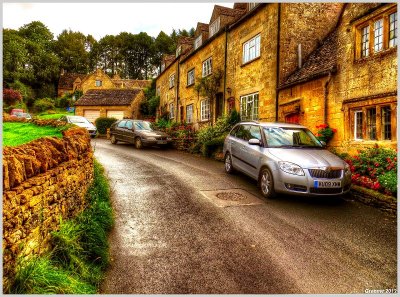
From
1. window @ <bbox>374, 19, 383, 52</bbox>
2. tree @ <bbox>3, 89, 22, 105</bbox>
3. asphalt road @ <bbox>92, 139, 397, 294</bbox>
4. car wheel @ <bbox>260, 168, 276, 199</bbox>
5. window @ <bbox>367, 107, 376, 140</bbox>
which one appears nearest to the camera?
asphalt road @ <bbox>92, 139, 397, 294</bbox>

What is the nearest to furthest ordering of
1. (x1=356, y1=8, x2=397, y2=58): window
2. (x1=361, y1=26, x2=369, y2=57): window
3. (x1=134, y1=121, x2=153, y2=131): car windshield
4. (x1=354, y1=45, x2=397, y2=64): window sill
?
(x1=354, y1=45, x2=397, y2=64): window sill
(x1=356, y1=8, x2=397, y2=58): window
(x1=361, y1=26, x2=369, y2=57): window
(x1=134, y1=121, x2=153, y2=131): car windshield

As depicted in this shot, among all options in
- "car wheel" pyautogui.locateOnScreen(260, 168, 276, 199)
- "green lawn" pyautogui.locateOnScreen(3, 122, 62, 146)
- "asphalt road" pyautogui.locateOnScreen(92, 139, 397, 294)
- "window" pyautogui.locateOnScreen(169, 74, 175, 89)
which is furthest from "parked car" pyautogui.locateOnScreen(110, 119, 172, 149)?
"window" pyautogui.locateOnScreen(169, 74, 175, 89)

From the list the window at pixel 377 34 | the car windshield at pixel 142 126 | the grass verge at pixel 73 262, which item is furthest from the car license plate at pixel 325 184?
the car windshield at pixel 142 126

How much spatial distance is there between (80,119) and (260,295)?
2029 centimetres

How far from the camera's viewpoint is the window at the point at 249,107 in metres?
15.0

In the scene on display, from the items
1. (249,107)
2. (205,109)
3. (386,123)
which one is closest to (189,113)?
(205,109)

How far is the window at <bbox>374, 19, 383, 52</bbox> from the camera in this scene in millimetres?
8738

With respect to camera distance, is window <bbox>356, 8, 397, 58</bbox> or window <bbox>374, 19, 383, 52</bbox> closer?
window <bbox>356, 8, 397, 58</bbox>

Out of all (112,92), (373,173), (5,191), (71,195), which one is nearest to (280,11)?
(373,173)

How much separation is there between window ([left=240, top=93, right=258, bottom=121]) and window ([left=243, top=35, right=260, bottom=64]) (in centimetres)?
200

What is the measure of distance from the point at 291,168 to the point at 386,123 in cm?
421

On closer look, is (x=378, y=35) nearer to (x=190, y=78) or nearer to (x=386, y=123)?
(x=386, y=123)

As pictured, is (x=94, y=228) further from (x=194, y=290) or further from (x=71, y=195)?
(x=194, y=290)

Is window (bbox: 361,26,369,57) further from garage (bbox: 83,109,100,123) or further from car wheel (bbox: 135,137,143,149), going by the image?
garage (bbox: 83,109,100,123)
